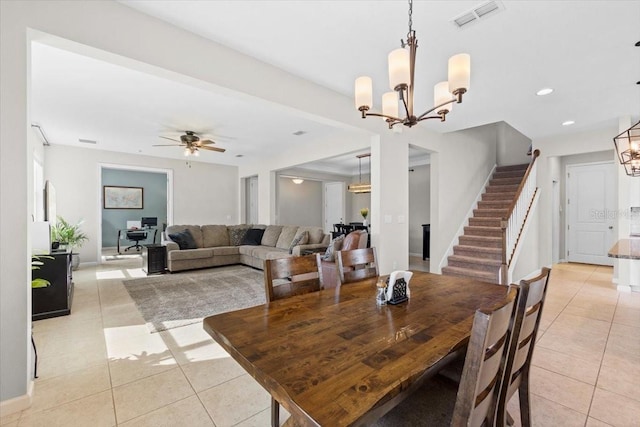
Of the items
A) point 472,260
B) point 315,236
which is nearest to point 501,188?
point 472,260

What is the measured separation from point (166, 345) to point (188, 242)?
140 inches

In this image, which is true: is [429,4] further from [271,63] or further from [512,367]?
[512,367]

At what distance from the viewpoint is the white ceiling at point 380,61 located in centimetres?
210

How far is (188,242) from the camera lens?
19.0 ft

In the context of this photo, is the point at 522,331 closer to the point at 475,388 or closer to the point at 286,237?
the point at 475,388

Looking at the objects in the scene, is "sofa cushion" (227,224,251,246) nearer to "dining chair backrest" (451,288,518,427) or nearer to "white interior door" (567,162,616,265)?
"dining chair backrest" (451,288,518,427)

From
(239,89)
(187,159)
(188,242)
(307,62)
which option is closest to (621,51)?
(307,62)

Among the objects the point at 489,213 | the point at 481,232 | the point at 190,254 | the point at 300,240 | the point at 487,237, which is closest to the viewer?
the point at 487,237

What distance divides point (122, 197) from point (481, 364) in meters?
10.6

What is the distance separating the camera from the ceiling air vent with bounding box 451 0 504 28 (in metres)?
2.02

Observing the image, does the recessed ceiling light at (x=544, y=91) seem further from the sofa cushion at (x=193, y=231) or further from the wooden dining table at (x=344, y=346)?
the sofa cushion at (x=193, y=231)

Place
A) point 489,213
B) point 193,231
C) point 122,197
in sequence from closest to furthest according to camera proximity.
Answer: point 489,213, point 193,231, point 122,197

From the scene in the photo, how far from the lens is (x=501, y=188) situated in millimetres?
6156

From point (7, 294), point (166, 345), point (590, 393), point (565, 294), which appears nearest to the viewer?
point (7, 294)
